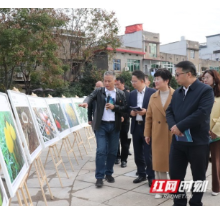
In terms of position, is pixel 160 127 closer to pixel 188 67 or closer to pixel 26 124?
pixel 188 67

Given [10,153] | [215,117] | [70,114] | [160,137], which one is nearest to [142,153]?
[160,137]

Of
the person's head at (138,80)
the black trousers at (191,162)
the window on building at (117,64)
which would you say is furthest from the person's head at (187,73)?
the window on building at (117,64)

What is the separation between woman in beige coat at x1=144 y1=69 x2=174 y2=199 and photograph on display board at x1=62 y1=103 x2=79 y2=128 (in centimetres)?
256

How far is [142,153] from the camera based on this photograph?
4.68m

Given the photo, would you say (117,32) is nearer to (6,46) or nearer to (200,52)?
(6,46)

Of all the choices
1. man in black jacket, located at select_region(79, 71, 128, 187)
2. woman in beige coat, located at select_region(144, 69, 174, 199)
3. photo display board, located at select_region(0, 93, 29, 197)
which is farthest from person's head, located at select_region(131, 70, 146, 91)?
photo display board, located at select_region(0, 93, 29, 197)

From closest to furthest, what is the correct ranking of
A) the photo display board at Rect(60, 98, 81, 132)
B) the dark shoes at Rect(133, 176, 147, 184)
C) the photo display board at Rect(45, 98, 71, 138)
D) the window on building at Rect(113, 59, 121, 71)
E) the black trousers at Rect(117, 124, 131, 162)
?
the dark shoes at Rect(133, 176, 147, 184) < the photo display board at Rect(45, 98, 71, 138) < the black trousers at Rect(117, 124, 131, 162) < the photo display board at Rect(60, 98, 81, 132) < the window on building at Rect(113, 59, 121, 71)

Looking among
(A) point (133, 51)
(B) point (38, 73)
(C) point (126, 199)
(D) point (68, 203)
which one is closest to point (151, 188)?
(C) point (126, 199)

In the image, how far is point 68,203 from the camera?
3.84 meters

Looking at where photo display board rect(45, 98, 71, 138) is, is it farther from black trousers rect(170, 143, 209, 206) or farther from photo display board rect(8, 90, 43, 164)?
black trousers rect(170, 143, 209, 206)

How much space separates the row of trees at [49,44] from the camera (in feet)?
56.4

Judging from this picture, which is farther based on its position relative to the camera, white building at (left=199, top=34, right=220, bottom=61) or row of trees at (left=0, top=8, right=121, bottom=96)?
white building at (left=199, top=34, right=220, bottom=61)

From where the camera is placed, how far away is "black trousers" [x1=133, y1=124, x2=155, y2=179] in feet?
14.4

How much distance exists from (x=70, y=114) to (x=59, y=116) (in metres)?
0.90
